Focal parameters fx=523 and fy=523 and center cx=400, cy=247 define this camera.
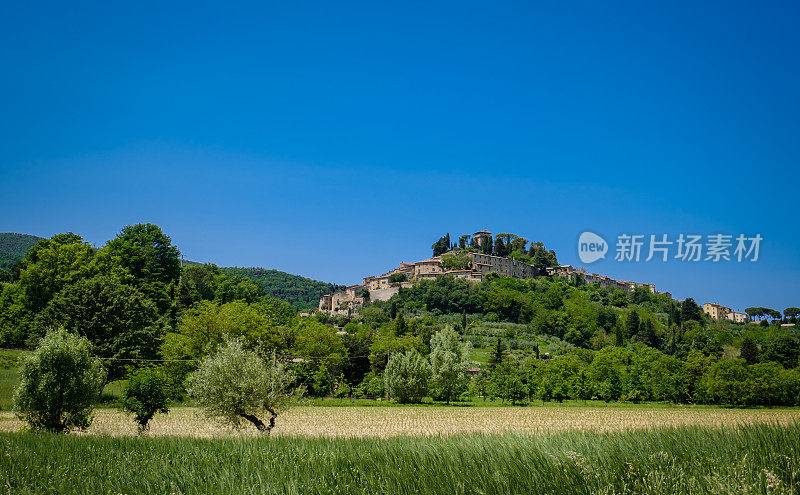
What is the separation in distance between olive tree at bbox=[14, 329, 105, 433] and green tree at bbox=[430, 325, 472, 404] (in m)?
39.7

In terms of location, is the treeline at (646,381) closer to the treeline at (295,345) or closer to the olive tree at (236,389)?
the treeline at (295,345)

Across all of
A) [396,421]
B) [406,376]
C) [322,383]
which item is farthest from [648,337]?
[396,421]

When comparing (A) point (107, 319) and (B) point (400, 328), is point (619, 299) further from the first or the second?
(A) point (107, 319)

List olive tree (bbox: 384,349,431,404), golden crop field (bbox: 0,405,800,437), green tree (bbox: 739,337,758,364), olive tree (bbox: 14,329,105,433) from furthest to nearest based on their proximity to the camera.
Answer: green tree (bbox: 739,337,758,364)
olive tree (bbox: 384,349,431,404)
golden crop field (bbox: 0,405,800,437)
olive tree (bbox: 14,329,105,433)

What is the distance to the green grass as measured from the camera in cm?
651

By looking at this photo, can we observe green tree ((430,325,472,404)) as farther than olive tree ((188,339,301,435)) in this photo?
Yes

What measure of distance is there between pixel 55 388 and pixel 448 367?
42.6 metres

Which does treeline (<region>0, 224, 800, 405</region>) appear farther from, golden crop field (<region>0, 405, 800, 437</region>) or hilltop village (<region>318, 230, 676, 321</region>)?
hilltop village (<region>318, 230, 676, 321</region>)

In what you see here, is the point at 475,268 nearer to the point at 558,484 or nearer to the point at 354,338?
the point at 354,338

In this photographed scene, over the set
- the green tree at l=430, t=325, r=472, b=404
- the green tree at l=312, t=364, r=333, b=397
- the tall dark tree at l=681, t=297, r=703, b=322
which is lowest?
the green tree at l=312, t=364, r=333, b=397

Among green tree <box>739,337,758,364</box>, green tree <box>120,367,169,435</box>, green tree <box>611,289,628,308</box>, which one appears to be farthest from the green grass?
green tree <box>611,289,628,308</box>

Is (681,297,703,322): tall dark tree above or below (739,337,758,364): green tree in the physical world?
above

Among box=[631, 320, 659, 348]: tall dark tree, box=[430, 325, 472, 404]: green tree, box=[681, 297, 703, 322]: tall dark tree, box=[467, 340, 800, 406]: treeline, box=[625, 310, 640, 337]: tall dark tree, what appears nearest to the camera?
box=[430, 325, 472, 404]: green tree

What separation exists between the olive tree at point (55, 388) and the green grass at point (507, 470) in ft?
49.9
